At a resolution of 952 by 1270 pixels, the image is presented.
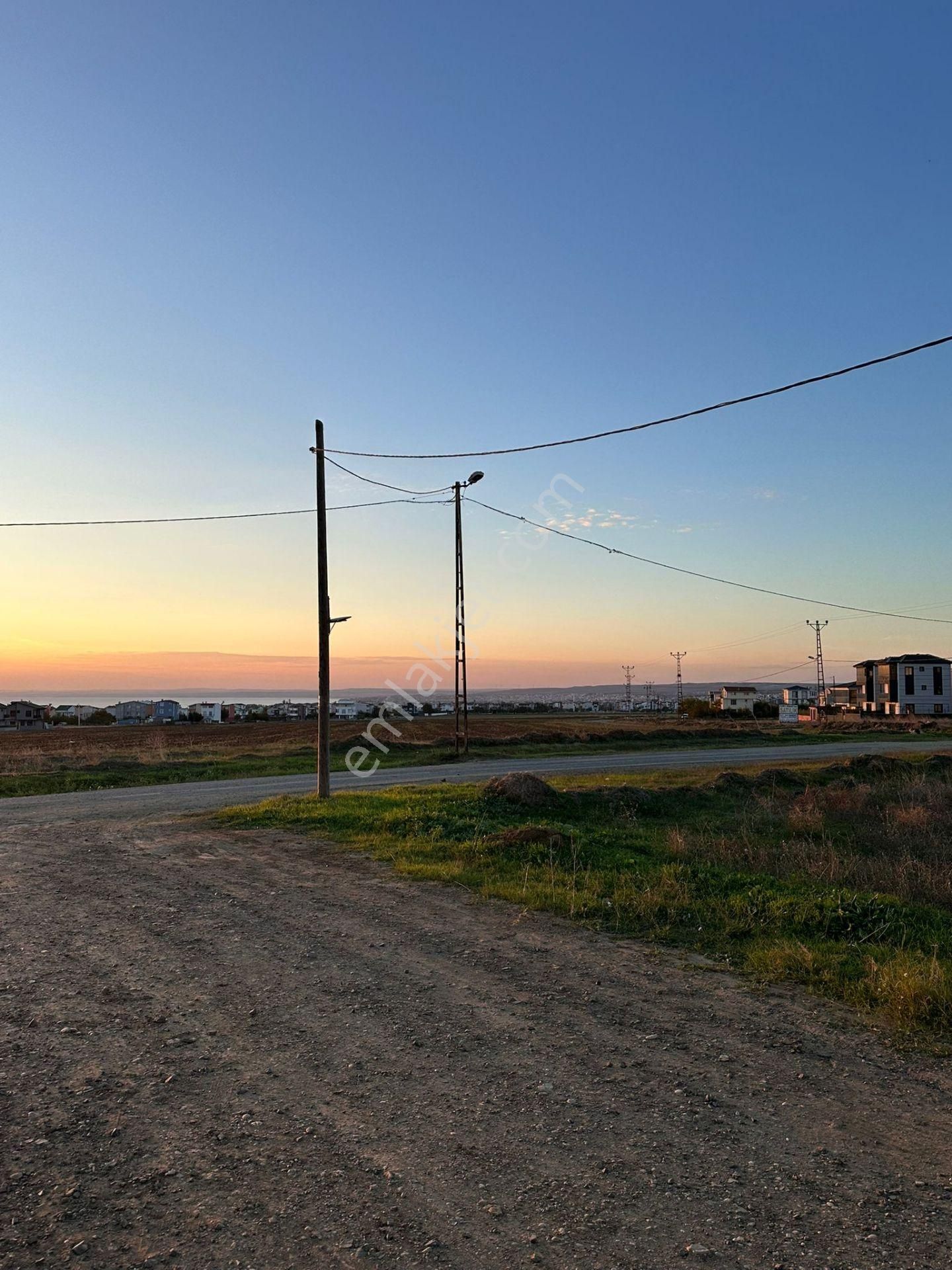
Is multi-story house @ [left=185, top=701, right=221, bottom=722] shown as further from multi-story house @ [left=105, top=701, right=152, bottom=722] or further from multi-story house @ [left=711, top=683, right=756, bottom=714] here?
multi-story house @ [left=711, top=683, right=756, bottom=714]

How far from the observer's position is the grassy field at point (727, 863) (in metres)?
6.66

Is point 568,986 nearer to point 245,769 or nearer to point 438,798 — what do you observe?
point 438,798

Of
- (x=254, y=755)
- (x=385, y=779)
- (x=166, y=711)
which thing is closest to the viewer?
(x=385, y=779)

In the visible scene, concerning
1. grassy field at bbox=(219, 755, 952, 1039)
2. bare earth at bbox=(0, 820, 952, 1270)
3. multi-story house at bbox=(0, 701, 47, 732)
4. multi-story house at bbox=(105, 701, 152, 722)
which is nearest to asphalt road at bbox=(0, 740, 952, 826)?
grassy field at bbox=(219, 755, 952, 1039)

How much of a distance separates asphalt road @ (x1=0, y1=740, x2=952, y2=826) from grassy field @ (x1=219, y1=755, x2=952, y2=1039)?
3012 mm

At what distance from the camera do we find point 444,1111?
4.23 metres

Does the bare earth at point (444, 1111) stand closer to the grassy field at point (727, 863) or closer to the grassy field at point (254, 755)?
the grassy field at point (727, 863)

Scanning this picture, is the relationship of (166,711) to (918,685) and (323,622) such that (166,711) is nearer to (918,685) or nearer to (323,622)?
(918,685)

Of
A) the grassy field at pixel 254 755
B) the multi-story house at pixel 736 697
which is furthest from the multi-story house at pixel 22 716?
the multi-story house at pixel 736 697

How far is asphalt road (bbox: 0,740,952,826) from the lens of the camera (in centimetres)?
1716

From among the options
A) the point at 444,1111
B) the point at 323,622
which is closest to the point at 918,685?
the point at 323,622

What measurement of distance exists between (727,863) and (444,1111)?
7.27m

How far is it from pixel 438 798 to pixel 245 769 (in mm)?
14019

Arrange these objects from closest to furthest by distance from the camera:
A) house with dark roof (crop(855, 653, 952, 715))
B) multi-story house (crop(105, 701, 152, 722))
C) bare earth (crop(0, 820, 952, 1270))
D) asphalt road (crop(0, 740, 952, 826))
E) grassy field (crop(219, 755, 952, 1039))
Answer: bare earth (crop(0, 820, 952, 1270)), grassy field (crop(219, 755, 952, 1039)), asphalt road (crop(0, 740, 952, 826)), house with dark roof (crop(855, 653, 952, 715)), multi-story house (crop(105, 701, 152, 722))
